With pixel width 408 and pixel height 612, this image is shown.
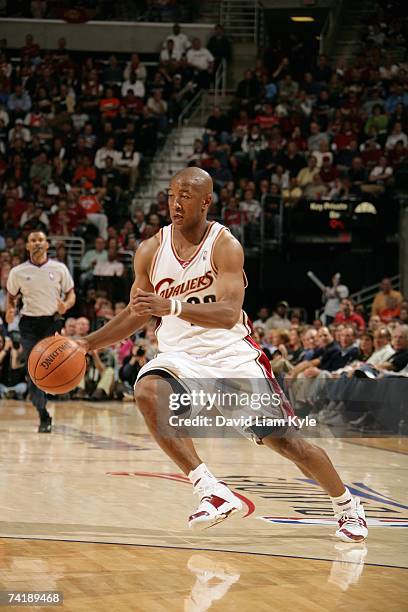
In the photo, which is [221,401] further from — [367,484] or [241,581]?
[367,484]

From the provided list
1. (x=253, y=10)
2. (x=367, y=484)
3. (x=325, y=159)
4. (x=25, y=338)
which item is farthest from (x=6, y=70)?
(x=367, y=484)

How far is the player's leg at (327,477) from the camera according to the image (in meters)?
4.80

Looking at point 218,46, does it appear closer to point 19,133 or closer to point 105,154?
point 105,154

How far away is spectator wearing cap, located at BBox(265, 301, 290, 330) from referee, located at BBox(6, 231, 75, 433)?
16.9ft

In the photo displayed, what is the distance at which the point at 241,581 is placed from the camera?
395 cm

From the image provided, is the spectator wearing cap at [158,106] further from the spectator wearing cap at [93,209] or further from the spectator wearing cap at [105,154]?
the spectator wearing cap at [93,209]

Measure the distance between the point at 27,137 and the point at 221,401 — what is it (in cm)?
1550

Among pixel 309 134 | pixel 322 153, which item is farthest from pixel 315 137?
pixel 322 153

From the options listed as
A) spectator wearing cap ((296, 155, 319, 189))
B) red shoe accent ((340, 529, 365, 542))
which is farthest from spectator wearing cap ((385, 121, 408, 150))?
red shoe accent ((340, 529, 365, 542))

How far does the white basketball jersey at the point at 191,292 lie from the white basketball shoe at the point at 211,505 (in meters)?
0.64

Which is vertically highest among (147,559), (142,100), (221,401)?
(142,100)

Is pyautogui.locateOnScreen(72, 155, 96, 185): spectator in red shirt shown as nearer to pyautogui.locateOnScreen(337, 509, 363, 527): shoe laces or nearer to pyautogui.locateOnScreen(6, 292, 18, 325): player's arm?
pyautogui.locateOnScreen(6, 292, 18, 325): player's arm

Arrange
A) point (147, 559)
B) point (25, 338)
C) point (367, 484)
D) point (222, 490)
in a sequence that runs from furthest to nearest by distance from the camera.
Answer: point (25, 338)
point (367, 484)
point (222, 490)
point (147, 559)

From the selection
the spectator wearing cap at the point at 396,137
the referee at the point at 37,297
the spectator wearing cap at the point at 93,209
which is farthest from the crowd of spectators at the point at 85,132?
the referee at the point at 37,297
